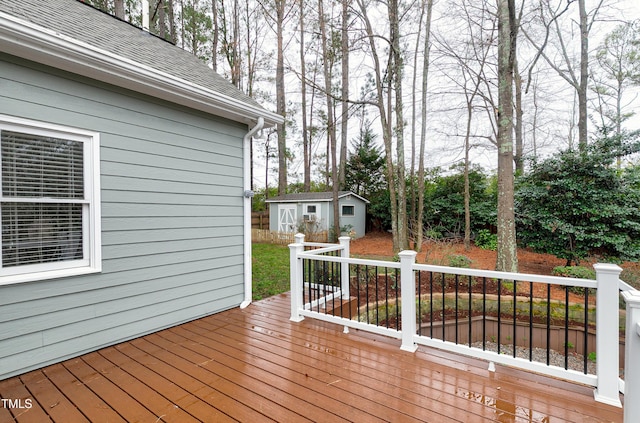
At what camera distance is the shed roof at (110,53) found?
2.26 meters

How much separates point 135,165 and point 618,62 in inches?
680

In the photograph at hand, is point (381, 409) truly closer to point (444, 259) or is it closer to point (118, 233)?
point (118, 233)

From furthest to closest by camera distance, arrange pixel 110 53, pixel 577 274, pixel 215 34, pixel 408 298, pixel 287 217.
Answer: pixel 287 217 < pixel 215 34 < pixel 577 274 < pixel 408 298 < pixel 110 53

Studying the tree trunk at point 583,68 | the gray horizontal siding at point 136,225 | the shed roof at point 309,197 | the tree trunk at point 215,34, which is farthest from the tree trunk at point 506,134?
the tree trunk at point 215,34

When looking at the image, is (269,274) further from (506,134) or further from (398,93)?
(398,93)

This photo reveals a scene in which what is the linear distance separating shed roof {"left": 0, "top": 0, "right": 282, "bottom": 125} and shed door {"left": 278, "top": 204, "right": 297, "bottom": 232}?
10.0 m

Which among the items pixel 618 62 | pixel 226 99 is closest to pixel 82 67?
pixel 226 99

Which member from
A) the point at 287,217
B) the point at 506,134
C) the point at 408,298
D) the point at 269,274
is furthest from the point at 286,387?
the point at 287,217

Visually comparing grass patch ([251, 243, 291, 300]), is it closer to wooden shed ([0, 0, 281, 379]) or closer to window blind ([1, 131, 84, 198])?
wooden shed ([0, 0, 281, 379])

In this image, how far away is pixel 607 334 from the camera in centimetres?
192

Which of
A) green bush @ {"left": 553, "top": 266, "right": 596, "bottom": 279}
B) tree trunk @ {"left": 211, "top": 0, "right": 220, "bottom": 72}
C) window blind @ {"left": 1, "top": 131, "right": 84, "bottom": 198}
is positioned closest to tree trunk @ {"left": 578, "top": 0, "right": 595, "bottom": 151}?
green bush @ {"left": 553, "top": 266, "right": 596, "bottom": 279}

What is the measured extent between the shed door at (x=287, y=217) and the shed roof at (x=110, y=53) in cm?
1005

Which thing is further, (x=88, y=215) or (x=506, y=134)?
(x=506, y=134)

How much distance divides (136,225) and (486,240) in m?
11.5
